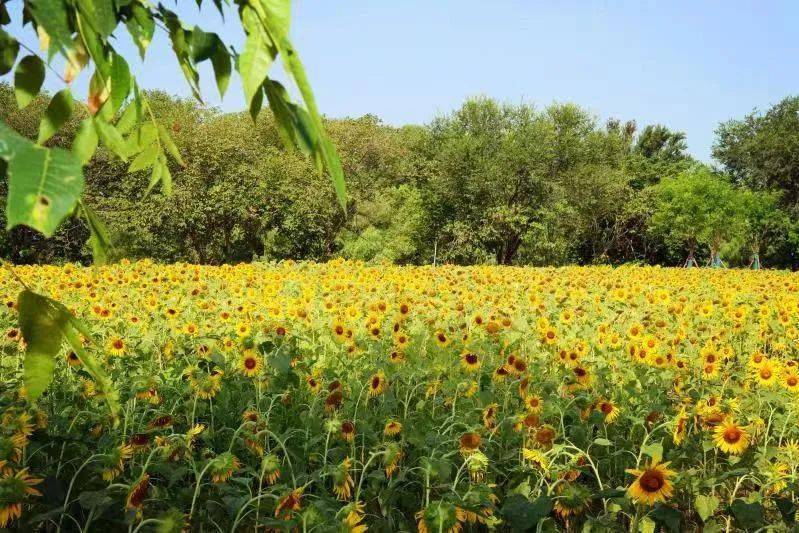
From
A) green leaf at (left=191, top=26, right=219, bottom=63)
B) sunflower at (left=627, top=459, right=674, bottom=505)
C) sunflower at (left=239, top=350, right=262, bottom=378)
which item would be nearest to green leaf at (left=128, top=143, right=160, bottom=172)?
green leaf at (left=191, top=26, right=219, bottom=63)

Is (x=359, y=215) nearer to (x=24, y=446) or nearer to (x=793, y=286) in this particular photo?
(x=793, y=286)

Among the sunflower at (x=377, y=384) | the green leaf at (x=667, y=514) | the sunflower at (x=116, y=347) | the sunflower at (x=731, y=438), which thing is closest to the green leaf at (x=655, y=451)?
the green leaf at (x=667, y=514)

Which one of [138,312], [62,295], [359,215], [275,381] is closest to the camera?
[275,381]

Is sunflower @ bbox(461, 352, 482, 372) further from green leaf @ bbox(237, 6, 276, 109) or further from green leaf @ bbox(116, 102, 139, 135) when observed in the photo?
green leaf @ bbox(237, 6, 276, 109)

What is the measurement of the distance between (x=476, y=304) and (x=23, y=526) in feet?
19.1

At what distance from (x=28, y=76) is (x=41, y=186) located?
0.59m

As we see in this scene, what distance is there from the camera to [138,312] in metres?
6.55

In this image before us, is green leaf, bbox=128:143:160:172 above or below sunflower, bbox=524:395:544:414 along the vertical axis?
above

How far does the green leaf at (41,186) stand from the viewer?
1.97ft

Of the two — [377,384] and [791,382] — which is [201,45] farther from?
[791,382]

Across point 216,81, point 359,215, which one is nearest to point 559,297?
point 216,81

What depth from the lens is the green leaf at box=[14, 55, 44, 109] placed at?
1.08 meters

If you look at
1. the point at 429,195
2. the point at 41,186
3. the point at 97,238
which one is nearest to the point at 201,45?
the point at 97,238

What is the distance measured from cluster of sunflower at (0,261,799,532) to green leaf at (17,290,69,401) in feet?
0.91
